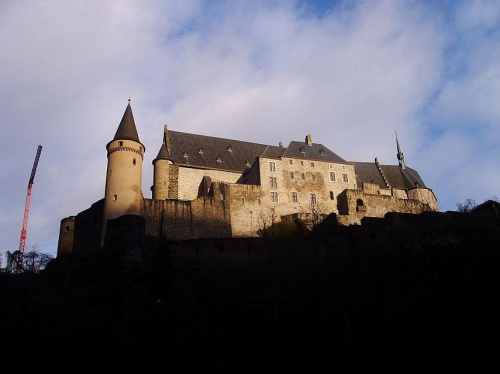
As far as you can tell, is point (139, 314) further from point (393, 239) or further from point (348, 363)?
point (393, 239)

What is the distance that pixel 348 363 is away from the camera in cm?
2736

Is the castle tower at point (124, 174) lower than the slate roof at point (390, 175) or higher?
lower

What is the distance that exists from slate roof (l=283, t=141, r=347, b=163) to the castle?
113mm

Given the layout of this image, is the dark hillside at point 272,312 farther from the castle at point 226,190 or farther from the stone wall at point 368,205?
the stone wall at point 368,205

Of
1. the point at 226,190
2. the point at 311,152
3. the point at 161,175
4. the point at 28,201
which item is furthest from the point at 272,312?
the point at 28,201

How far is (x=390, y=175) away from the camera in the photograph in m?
64.1

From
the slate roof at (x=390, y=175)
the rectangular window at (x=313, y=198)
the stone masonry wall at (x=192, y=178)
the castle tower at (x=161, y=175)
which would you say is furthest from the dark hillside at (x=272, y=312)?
the slate roof at (x=390, y=175)

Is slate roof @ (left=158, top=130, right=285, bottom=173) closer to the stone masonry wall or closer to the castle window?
the stone masonry wall

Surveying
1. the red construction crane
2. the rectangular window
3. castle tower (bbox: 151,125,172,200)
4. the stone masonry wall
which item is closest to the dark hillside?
castle tower (bbox: 151,125,172,200)

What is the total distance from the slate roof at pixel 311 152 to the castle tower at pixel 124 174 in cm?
1524

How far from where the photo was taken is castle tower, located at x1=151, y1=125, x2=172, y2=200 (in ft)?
165

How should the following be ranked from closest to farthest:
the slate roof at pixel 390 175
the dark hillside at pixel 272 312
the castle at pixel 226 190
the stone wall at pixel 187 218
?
the dark hillside at pixel 272 312 → the stone wall at pixel 187 218 → the castle at pixel 226 190 → the slate roof at pixel 390 175

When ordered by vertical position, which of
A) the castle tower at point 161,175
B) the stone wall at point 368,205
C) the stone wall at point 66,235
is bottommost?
the stone wall at point 66,235

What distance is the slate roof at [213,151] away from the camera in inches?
2158
